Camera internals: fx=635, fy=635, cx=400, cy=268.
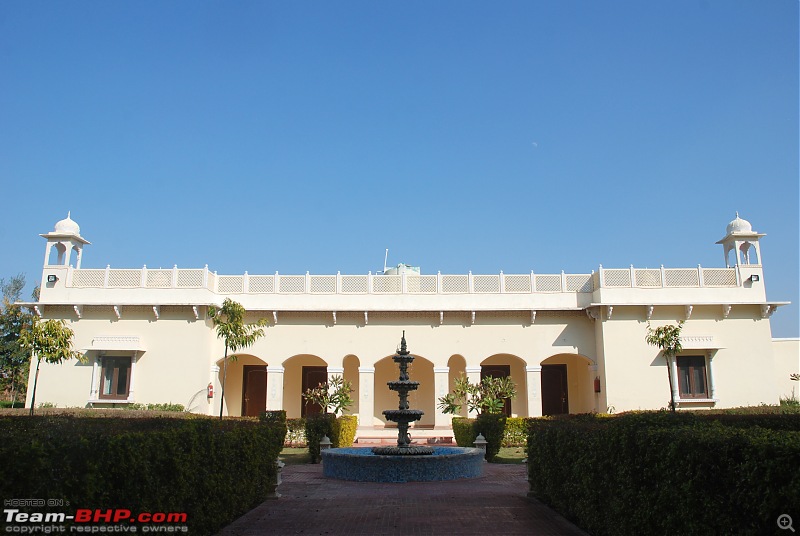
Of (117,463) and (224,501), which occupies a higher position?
(117,463)

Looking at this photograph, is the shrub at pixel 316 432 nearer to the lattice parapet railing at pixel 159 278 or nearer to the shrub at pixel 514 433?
the shrub at pixel 514 433

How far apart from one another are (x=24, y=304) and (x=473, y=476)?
785 inches

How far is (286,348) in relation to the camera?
25.8 meters

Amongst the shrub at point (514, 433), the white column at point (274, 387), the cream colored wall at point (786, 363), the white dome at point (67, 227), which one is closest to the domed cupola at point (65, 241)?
the white dome at point (67, 227)

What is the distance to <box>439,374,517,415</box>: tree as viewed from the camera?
23.1 metres

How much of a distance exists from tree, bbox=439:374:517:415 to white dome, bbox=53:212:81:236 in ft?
53.6

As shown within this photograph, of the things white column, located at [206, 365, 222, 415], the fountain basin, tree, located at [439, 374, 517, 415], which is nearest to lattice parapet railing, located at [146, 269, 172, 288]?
white column, located at [206, 365, 222, 415]

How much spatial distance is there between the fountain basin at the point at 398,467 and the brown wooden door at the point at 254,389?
14.7 m

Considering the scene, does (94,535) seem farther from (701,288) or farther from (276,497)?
(701,288)

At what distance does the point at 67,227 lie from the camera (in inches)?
1017

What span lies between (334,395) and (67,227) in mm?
13014

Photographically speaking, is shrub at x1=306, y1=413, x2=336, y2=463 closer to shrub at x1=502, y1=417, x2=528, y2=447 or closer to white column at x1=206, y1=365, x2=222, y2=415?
shrub at x1=502, y1=417, x2=528, y2=447

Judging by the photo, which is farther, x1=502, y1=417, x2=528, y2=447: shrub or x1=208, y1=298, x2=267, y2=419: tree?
x1=208, y1=298, x2=267, y2=419: tree

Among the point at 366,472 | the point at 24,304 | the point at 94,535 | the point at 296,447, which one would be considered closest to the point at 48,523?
the point at 94,535
